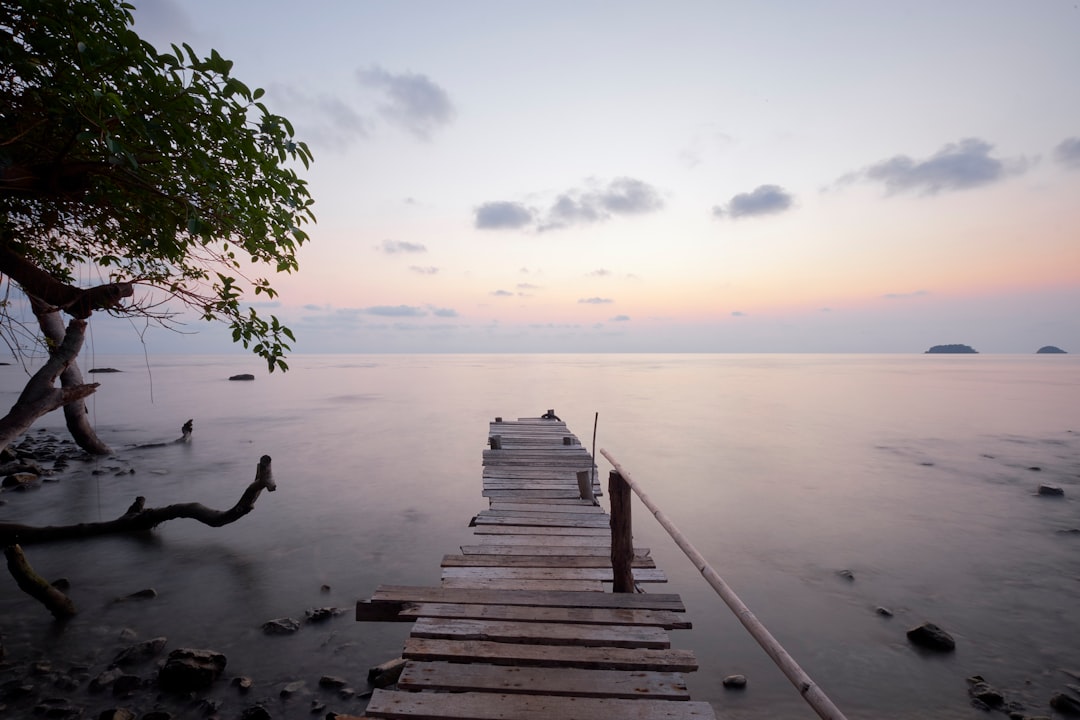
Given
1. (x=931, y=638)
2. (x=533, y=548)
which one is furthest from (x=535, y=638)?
(x=931, y=638)

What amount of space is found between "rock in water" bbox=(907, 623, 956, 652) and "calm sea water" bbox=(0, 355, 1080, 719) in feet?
0.64

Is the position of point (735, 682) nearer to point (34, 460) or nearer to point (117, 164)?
point (117, 164)

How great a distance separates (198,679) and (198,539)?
653cm

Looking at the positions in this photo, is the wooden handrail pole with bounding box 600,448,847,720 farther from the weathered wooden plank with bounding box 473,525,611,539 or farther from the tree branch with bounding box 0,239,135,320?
the tree branch with bounding box 0,239,135,320

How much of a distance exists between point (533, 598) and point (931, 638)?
6.48 meters

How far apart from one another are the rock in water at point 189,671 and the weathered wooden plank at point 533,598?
109 inches

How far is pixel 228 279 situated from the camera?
543cm

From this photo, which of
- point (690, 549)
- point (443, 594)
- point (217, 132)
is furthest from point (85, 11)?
point (690, 549)

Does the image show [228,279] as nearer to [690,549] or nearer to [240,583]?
[690,549]

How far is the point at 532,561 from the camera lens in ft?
22.9

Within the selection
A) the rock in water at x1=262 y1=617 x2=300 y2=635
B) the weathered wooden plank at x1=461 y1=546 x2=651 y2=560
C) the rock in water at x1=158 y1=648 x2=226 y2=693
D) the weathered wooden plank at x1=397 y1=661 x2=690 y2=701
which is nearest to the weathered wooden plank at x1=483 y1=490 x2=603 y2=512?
the weathered wooden plank at x1=461 y1=546 x2=651 y2=560

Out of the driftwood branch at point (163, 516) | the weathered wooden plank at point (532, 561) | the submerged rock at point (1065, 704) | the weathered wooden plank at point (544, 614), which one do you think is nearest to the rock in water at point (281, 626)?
the weathered wooden plank at point (532, 561)

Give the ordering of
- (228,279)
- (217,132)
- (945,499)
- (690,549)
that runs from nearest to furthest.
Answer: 1. (217,132)
2. (690,549)
3. (228,279)
4. (945,499)

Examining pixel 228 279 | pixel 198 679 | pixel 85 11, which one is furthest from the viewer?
pixel 198 679
